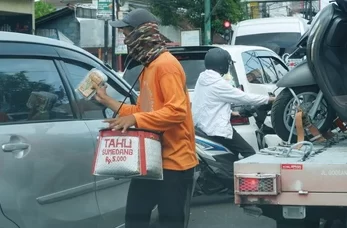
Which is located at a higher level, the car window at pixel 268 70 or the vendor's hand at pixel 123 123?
the vendor's hand at pixel 123 123

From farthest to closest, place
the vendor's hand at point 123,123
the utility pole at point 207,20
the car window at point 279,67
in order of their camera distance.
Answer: the utility pole at point 207,20
the car window at point 279,67
the vendor's hand at point 123,123

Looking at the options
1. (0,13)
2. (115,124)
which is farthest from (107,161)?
(0,13)

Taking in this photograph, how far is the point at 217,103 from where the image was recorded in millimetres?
8250

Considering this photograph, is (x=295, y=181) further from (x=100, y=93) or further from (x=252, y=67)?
(x=252, y=67)

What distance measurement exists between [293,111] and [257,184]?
198 cm

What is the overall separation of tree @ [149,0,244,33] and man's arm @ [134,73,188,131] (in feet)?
92.0

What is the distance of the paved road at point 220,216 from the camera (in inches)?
303

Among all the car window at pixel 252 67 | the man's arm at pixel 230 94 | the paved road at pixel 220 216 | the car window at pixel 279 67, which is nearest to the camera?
the paved road at pixel 220 216

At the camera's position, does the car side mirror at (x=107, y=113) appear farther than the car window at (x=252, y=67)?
No

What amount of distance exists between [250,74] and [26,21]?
1539cm

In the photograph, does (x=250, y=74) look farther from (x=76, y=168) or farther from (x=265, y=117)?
(x=76, y=168)

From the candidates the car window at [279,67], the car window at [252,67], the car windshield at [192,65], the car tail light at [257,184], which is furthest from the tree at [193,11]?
the car tail light at [257,184]

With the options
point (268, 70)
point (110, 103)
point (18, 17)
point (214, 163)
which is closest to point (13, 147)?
point (110, 103)

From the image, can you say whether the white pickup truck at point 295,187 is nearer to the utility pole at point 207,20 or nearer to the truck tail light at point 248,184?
the truck tail light at point 248,184
